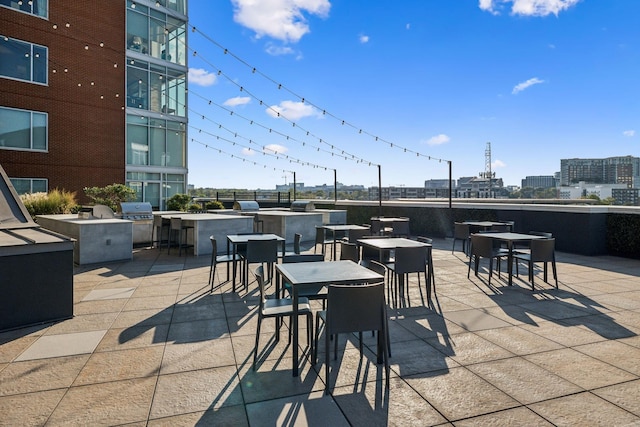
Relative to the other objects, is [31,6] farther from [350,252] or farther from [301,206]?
[350,252]

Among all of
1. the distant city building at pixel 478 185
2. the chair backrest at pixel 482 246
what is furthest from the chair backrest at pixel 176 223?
the distant city building at pixel 478 185

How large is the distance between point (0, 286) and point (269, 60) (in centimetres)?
1193

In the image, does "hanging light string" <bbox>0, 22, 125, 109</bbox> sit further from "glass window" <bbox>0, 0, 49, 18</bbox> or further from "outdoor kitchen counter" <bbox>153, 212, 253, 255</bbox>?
"outdoor kitchen counter" <bbox>153, 212, 253, 255</bbox>

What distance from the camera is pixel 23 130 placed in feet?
47.5

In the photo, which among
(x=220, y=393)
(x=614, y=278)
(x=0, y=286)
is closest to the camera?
(x=220, y=393)

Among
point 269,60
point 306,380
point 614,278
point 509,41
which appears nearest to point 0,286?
point 306,380

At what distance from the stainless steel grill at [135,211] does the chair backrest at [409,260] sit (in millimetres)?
8386

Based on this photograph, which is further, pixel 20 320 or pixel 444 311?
pixel 444 311

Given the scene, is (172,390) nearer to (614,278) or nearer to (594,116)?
(614,278)

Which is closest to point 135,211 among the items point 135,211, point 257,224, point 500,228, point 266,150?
point 135,211

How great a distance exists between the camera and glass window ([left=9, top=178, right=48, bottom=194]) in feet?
46.4

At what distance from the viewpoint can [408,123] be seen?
25.2 meters

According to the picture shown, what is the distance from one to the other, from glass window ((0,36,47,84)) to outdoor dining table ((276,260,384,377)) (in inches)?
655

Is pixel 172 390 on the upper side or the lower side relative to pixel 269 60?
lower
